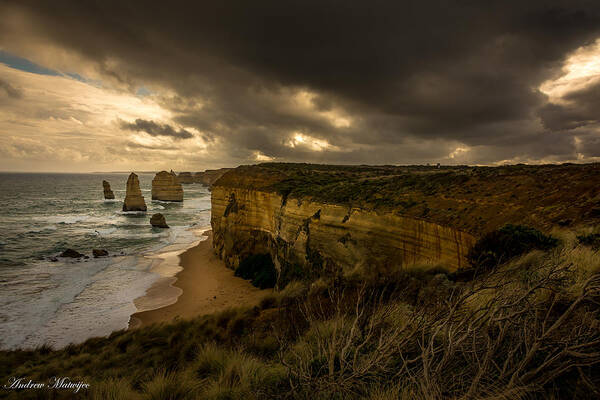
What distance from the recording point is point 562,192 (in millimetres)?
9828

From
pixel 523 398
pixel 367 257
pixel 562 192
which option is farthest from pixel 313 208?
pixel 523 398

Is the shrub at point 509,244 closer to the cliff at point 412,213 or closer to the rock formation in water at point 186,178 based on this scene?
the cliff at point 412,213

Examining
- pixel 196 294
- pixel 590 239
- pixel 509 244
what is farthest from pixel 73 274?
pixel 590 239

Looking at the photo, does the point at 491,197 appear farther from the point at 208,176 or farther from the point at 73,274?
the point at 208,176

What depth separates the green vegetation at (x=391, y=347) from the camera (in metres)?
2.48

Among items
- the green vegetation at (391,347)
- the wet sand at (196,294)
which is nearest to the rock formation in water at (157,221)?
the wet sand at (196,294)

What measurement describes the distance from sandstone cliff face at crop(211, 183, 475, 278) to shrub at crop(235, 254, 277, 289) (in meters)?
0.79

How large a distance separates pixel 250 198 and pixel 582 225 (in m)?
22.0

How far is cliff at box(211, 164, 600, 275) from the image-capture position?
32.1ft

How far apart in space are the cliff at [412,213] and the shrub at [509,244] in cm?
136

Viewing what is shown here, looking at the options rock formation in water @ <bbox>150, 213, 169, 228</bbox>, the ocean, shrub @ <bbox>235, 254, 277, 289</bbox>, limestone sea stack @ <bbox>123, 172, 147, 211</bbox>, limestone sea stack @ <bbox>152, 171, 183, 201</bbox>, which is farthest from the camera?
limestone sea stack @ <bbox>152, 171, 183, 201</bbox>

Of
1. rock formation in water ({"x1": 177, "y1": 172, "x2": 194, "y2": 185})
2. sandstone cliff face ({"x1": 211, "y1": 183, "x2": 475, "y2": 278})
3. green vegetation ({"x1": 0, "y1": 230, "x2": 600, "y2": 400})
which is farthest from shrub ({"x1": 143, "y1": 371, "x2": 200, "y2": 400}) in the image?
rock formation in water ({"x1": 177, "y1": 172, "x2": 194, "y2": 185})

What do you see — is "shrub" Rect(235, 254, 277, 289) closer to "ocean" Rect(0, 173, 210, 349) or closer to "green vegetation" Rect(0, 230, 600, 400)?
"ocean" Rect(0, 173, 210, 349)

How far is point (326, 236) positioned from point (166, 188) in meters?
77.3
